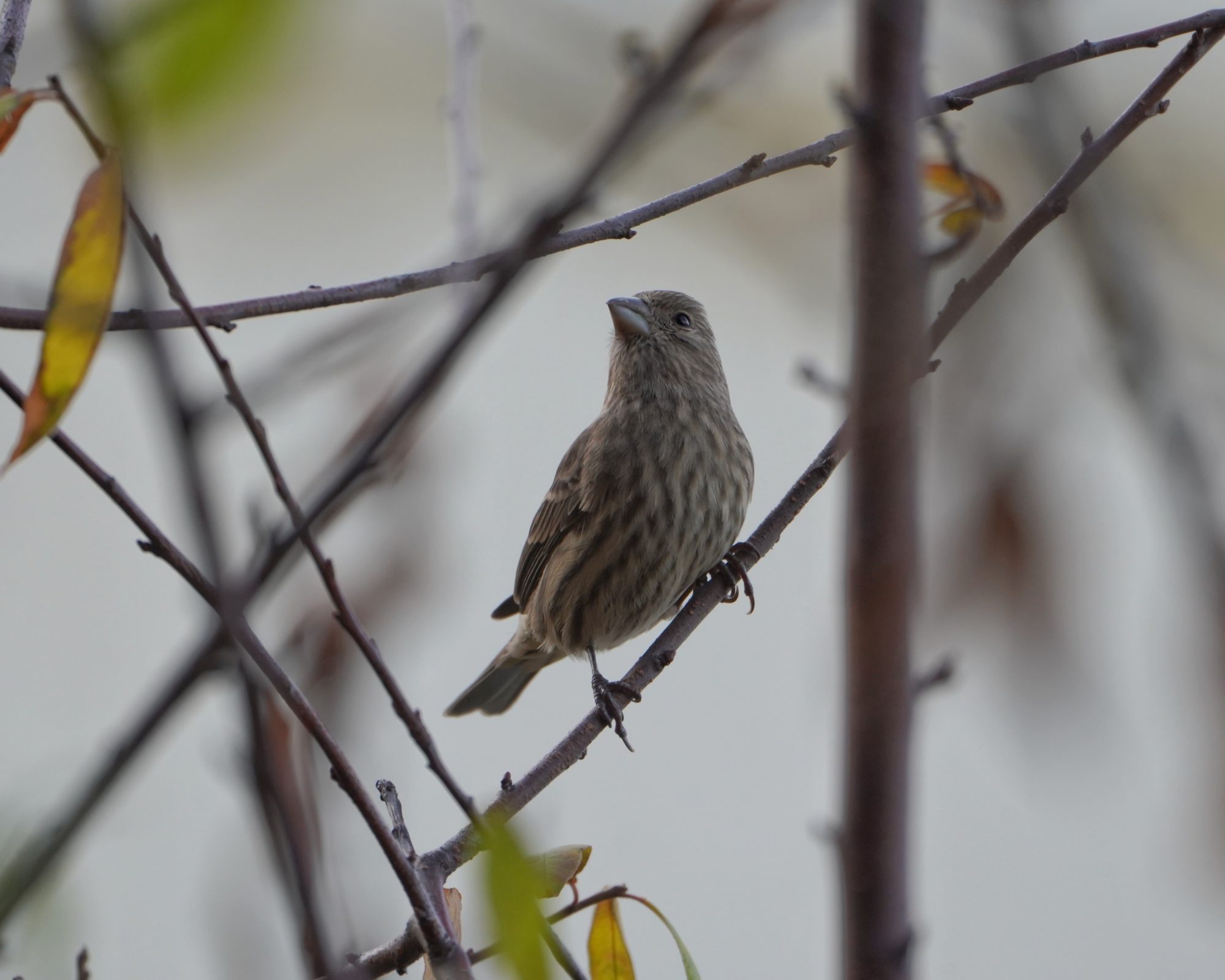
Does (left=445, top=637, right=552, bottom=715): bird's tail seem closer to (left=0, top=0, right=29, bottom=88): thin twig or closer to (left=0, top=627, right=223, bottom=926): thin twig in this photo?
(left=0, top=0, right=29, bottom=88): thin twig

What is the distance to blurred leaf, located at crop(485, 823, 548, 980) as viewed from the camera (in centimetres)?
129

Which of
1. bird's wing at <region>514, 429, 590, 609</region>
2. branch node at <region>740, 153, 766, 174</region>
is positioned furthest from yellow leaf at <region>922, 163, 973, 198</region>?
bird's wing at <region>514, 429, 590, 609</region>

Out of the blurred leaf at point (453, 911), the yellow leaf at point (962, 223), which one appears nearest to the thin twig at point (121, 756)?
the blurred leaf at point (453, 911)

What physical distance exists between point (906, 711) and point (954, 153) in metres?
2.11

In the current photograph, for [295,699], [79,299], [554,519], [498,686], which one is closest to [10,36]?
[79,299]

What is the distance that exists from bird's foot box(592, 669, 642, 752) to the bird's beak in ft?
5.11

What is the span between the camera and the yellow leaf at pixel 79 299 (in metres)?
1.56

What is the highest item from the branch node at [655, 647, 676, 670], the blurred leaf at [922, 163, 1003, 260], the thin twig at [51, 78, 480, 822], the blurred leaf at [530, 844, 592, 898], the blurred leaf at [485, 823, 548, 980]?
the blurred leaf at [922, 163, 1003, 260]

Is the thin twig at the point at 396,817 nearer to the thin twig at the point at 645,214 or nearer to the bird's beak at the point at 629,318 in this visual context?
the thin twig at the point at 645,214

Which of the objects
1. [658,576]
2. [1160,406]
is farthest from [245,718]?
[658,576]

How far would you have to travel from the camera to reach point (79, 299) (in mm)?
1580

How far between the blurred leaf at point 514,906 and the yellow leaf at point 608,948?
0.92 m

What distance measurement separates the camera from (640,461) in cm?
488

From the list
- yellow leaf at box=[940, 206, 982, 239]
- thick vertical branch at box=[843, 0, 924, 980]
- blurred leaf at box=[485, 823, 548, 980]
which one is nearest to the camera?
thick vertical branch at box=[843, 0, 924, 980]
